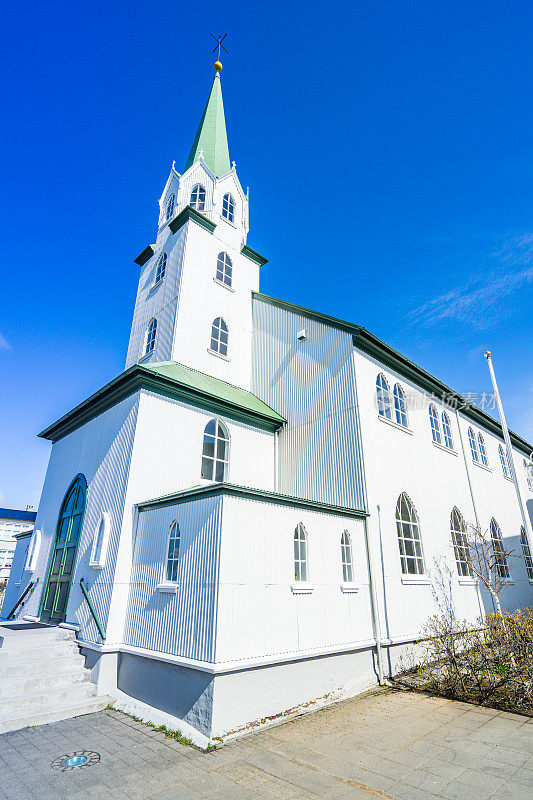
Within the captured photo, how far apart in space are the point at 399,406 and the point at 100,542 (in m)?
9.75

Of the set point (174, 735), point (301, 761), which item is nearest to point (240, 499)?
point (174, 735)

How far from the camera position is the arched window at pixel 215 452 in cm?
1205

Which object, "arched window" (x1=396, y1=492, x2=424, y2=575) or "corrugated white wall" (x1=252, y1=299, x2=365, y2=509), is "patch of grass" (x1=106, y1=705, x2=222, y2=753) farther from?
"arched window" (x1=396, y1=492, x2=424, y2=575)

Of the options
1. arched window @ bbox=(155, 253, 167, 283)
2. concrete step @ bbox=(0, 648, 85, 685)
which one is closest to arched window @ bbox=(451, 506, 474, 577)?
concrete step @ bbox=(0, 648, 85, 685)

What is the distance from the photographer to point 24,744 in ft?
21.9

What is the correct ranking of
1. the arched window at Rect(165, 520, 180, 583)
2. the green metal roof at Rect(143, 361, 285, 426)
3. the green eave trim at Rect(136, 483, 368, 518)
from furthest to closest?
the green metal roof at Rect(143, 361, 285, 426) < the arched window at Rect(165, 520, 180, 583) < the green eave trim at Rect(136, 483, 368, 518)

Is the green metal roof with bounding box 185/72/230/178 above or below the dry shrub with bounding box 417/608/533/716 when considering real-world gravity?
above

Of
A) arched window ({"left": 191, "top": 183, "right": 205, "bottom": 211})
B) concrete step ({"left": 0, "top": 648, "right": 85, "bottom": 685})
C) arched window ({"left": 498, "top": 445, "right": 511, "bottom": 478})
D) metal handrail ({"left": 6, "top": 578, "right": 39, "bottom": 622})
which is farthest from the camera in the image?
arched window ({"left": 498, "top": 445, "right": 511, "bottom": 478})

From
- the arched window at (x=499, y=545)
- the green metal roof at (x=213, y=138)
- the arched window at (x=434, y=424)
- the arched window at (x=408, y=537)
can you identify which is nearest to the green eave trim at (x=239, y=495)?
the arched window at (x=408, y=537)

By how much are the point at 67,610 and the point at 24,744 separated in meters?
4.59

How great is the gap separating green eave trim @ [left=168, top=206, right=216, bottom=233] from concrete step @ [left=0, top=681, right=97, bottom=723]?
14.6 metres

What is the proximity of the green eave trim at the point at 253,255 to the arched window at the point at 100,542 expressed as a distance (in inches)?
476

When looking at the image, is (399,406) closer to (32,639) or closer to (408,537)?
(408,537)

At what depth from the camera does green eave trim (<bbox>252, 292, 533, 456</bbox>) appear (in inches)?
502
